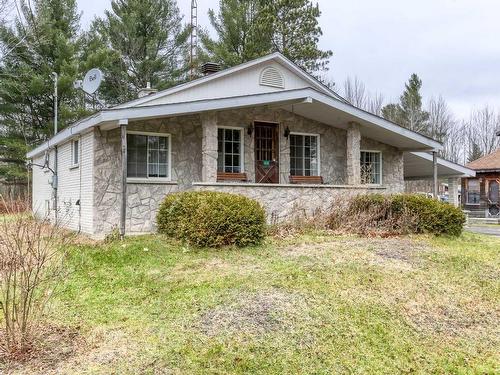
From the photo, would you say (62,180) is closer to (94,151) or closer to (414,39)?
(94,151)

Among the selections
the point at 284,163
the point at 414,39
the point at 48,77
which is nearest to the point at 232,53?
the point at 48,77

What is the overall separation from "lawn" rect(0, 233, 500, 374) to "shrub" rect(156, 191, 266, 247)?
261mm

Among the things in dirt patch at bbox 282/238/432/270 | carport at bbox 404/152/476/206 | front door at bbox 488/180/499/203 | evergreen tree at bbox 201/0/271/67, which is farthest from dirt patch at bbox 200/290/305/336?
front door at bbox 488/180/499/203

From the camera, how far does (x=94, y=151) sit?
9672mm

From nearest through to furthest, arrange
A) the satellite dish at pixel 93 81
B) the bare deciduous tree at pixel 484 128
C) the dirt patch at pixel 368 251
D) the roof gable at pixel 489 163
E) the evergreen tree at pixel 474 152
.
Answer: the dirt patch at pixel 368 251
the satellite dish at pixel 93 81
the roof gable at pixel 489 163
the bare deciduous tree at pixel 484 128
the evergreen tree at pixel 474 152

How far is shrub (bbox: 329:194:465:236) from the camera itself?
30.9 feet

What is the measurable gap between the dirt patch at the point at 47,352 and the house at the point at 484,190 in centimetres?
2319

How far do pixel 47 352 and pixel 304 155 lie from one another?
32.5 ft

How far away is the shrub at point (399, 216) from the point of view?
9.41m

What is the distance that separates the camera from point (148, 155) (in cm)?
1052

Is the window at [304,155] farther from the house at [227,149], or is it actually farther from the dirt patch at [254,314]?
the dirt patch at [254,314]

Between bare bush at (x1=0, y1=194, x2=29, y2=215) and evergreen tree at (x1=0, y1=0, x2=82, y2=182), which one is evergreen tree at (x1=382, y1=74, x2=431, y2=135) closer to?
evergreen tree at (x1=0, y1=0, x2=82, y2=182)

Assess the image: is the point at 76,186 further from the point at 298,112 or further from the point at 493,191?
the point at 493,191

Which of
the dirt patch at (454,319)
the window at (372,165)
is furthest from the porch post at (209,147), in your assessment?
the dirt patch at (454,319)
